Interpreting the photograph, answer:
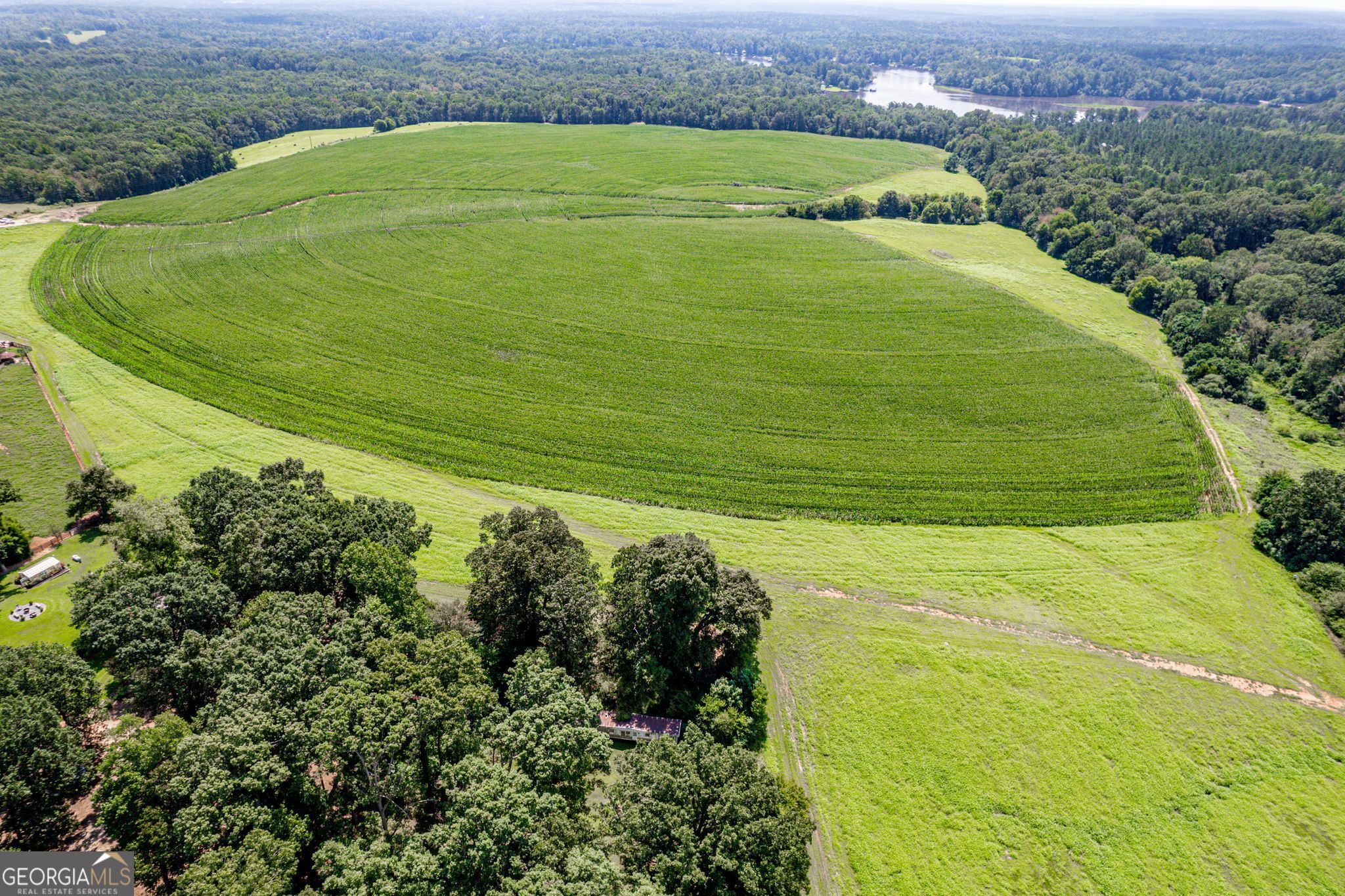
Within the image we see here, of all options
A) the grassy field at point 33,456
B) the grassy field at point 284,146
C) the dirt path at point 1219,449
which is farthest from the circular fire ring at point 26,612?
the grassy field at point 284,146

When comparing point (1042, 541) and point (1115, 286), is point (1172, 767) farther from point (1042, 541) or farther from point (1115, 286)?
point (1115, 286)

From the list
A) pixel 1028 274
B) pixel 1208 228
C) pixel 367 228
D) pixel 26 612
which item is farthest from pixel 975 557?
pixel 367 228

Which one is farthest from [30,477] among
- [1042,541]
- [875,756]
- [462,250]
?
[1042,541]

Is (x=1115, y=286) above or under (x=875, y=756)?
above

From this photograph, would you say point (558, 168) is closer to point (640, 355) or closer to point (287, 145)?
point (287, 145)

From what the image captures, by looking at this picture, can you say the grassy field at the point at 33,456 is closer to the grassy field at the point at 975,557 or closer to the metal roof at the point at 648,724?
the grassy field at the point at 975,557

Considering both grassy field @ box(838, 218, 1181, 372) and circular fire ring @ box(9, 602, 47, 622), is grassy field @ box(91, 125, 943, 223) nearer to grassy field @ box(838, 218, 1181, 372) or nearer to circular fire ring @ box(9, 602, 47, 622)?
grassy field @ box(838, 218, 1181, 372)
